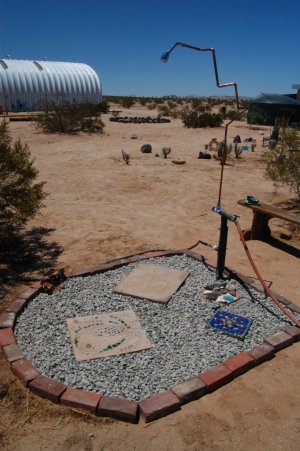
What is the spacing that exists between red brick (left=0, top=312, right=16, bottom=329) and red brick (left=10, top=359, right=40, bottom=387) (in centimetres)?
57

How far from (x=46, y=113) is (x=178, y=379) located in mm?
17855

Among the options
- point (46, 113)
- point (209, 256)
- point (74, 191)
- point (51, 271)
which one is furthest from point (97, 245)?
point (46, 113)

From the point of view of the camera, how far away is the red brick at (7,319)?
3.62 m

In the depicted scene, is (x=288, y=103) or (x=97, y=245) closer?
(x=97, y=245)

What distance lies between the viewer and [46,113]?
60.9ft

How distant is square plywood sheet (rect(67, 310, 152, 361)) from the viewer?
3342 millimetres

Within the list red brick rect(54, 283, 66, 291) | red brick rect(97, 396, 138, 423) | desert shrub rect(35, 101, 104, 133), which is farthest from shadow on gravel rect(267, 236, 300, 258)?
desert shrub rect(35, 101, 104, 133)

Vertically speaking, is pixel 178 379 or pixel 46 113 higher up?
pixel 46 113

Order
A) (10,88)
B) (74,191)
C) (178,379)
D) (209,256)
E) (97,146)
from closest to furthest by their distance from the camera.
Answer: (178,379), (209,256), (74,191), (97,146), (10,88)

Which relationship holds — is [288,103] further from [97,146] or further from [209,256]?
[209,256]

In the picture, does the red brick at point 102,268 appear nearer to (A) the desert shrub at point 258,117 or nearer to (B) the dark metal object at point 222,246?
(B) the dark metal object at point 222,246

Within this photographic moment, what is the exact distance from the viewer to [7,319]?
12.2 ft

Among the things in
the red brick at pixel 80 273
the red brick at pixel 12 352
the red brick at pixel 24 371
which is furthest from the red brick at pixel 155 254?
the red brick at pixel 24 371

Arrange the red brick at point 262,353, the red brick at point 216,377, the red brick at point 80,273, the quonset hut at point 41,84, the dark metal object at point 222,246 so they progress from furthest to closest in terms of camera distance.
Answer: the quonset hut at point 41,84, the red brick at point 80,273, the dark metal object at point 222,246, the red brick at point 262,353, the red brick at point 216,377
